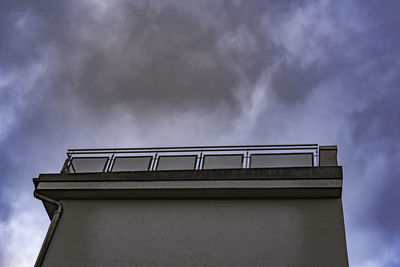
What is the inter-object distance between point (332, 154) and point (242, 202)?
2.74 metres

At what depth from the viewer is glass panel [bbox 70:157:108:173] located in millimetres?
12594

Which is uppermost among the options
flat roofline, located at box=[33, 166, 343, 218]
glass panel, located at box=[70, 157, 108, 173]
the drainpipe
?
glass panel, located at box=[70, 157, 108, 173]

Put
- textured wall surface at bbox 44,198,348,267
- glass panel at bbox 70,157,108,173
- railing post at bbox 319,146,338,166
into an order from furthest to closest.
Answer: glass panel at bbox 70,157,108,173 → railing post at bbox 319,146,338,166 → textured wall surface at bbox 44,198,348,267

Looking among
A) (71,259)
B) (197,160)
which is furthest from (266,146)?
(71,259)

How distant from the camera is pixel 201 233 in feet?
35.5

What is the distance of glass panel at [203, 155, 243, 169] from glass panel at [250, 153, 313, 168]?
39 cm

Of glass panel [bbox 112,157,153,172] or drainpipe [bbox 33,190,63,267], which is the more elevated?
glass panel [bbox 112,157,153,172]

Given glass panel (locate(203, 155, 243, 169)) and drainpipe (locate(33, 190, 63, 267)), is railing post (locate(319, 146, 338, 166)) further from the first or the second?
drainpipe (locate(33, 190, 63, 267))

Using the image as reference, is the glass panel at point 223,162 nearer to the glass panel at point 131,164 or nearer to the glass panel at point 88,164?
the glass panel at point 131,164

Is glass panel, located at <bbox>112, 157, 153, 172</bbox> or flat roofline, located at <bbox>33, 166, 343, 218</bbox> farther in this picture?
glass panel, located at <bbox>112, 157, 153, 172</bbox>

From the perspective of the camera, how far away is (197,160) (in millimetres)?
12133

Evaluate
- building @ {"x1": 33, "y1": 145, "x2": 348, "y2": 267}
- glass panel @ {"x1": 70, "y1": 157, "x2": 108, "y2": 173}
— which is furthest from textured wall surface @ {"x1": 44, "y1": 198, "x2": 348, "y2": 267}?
glass panel @ {"x1": 70, "y1": 157, "x2": 108, "y2": 173}

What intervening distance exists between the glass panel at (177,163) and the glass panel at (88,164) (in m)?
1.79

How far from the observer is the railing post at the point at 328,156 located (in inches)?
437
